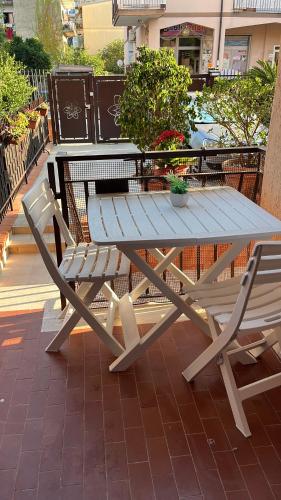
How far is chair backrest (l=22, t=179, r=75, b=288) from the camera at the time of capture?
85.1 inches

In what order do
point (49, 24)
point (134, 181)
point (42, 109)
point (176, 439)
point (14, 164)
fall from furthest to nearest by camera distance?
point (49, 24) < point (42, 109) < point (14, 164) < point (134, 181) < point (176, 439)

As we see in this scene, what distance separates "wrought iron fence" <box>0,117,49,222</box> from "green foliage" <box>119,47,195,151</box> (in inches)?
63.8

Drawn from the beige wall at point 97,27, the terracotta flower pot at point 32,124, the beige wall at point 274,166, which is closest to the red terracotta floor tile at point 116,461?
the beige wall at point 274,166

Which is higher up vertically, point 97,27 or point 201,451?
point 97,27

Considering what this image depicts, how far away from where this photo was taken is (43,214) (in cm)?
237

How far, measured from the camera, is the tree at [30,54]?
1568 cm

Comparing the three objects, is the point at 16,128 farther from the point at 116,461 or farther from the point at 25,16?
the point at 25,16

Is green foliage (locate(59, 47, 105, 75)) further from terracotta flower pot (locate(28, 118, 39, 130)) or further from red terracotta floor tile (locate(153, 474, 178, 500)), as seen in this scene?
red terracotta floor tile (locate(153, 474, 178, 500))

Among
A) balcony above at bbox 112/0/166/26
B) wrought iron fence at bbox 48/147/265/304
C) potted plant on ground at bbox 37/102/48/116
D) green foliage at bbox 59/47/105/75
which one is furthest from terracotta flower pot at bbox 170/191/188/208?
green foliage at bbox 59/47/105/75

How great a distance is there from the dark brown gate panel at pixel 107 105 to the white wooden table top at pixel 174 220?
25.7 ft

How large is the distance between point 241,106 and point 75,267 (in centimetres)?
386

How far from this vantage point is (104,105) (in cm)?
1012

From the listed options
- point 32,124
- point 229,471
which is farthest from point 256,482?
Result: point 32,124

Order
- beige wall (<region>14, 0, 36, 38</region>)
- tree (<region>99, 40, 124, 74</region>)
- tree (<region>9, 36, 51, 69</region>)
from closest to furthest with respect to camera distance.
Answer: tree (<region>9, 36, 51, 69</region>), beige wall (<region>14, 0, 36, 38</region>), tree (<region>99, 40, 124, 74</region>)
